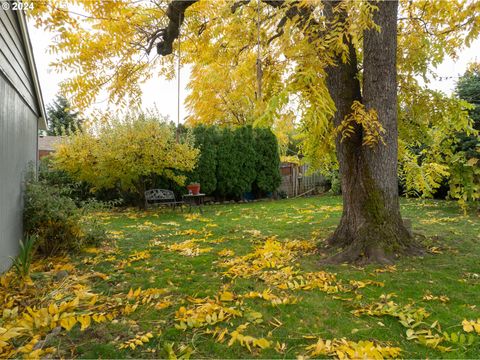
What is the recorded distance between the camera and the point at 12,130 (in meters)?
4.95

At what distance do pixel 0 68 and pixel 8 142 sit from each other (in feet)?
3.49

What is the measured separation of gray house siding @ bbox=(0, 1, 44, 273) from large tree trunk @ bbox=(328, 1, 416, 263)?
13.9 ft

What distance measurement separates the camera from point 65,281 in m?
4.05

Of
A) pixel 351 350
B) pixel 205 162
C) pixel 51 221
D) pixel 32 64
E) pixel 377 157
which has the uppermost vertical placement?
pixel 32 64

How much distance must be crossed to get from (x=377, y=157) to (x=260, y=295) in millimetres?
2606

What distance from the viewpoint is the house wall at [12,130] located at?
14.1ft

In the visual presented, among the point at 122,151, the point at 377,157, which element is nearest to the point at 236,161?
the point at 122,151

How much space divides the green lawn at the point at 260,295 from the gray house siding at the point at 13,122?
29.9 inches

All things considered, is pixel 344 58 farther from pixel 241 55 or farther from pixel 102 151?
pixel 102 151

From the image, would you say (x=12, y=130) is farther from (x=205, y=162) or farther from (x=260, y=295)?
(x=205, y=162)

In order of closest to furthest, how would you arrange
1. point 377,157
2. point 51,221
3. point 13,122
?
point 377,157
point 13,122
point 51,221

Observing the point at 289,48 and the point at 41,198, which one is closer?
the point at 289,48

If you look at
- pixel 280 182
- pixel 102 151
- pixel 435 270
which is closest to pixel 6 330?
pixel 435 270

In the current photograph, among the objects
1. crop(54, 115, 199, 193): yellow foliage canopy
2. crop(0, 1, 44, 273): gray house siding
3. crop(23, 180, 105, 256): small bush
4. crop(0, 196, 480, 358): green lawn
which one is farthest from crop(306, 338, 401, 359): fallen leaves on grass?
crop(54, 115, 199, 193): yellow foliage canopy
